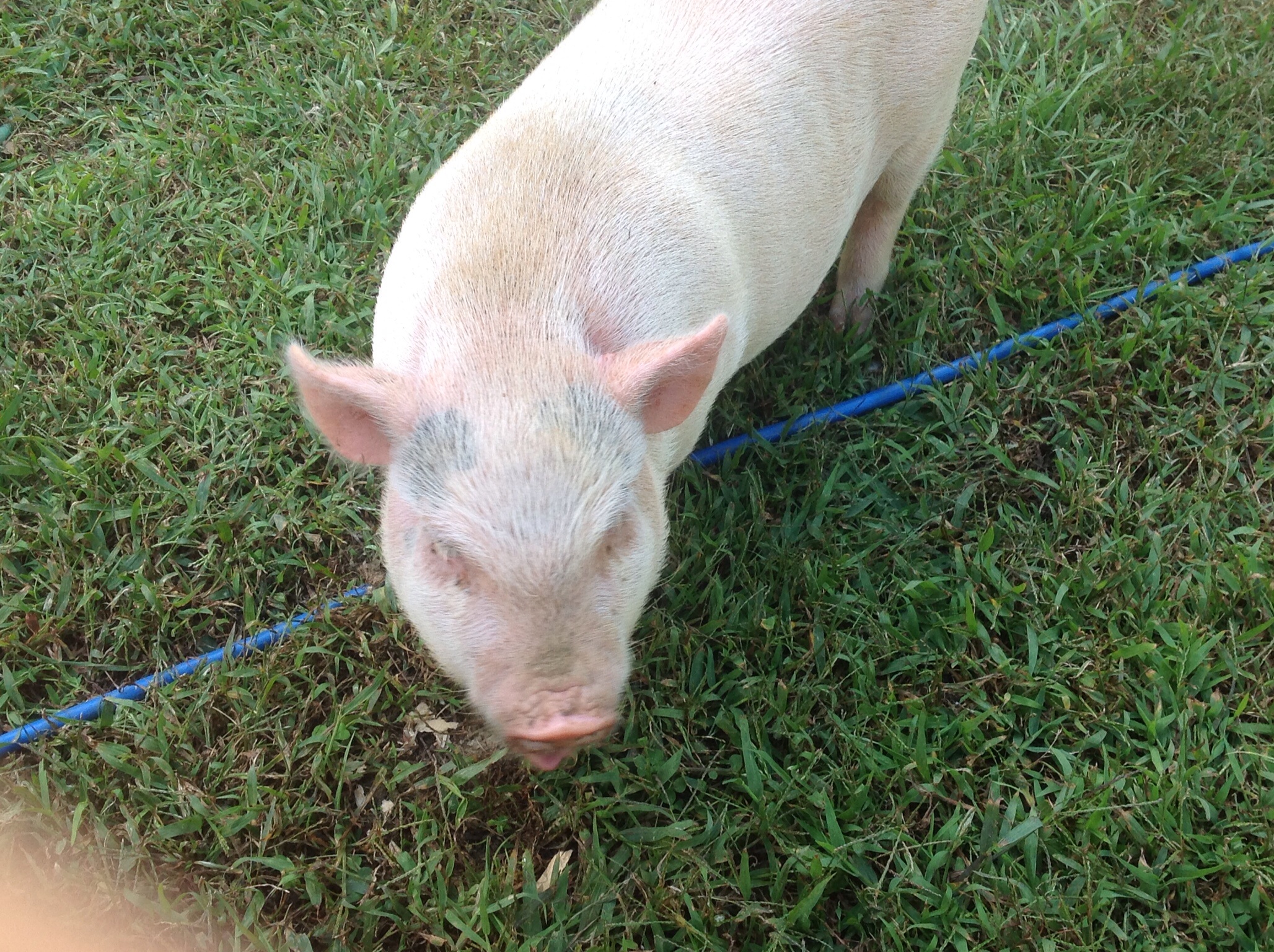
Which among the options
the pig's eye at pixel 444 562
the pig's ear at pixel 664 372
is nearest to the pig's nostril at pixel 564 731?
the pig's eye at pixel 444 562

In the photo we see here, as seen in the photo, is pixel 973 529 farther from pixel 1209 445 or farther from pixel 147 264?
pixel 147 264

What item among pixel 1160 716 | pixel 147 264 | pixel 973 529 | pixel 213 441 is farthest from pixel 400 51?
pixel 1160 716

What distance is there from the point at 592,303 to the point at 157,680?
197 centimetres

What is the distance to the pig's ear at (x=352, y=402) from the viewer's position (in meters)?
2.08

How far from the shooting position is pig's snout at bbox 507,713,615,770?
6.86 ft

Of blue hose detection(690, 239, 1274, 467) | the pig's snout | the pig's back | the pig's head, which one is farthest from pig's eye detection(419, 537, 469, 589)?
blue hose detection(690, 239, 1274, 467)

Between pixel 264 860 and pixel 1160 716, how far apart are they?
2953 mm

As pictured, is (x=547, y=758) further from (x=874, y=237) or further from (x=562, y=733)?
(x=874, y=237)

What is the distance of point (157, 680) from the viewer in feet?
9.96

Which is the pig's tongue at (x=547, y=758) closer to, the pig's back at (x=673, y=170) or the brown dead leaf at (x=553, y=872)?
the brown dead leaf at (x=553, y=872)

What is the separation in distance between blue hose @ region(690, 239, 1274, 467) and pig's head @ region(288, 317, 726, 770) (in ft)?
4.78

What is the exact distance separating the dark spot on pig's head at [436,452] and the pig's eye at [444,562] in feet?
0.39

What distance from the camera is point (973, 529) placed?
3.60 metres

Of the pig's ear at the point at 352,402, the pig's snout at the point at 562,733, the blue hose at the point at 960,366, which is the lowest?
the blue hose at the point at 960,366
